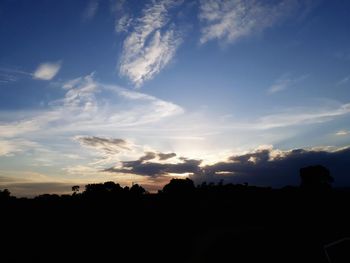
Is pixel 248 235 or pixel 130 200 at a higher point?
pixel 130 200

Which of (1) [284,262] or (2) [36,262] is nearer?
(1) [284,262]

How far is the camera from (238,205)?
54.0 meters

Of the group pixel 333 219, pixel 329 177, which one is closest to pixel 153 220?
pixel 333 219

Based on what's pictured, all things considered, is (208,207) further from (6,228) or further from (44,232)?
(6,228)

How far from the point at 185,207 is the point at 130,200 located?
1089 cm

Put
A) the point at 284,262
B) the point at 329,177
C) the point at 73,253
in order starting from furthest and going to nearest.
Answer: the point at 329,177, the point at 73,253, the point at 284,262

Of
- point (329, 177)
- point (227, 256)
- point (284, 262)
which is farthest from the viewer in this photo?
point (329, 177)

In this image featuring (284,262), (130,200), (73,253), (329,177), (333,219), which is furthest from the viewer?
(329,177)

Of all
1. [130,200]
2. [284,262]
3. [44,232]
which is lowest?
[284,262]

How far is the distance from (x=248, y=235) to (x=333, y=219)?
13.4 m

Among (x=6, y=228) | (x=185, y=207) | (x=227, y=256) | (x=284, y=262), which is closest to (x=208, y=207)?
(x=185, y=207)

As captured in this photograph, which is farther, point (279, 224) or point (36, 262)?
point (279, 224)

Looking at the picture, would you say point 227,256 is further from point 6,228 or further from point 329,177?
point 329,177

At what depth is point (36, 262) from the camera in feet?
100
